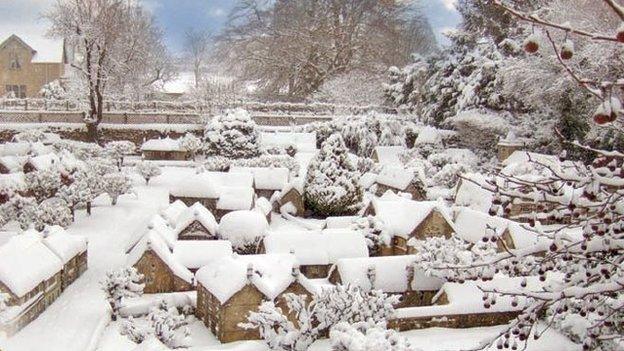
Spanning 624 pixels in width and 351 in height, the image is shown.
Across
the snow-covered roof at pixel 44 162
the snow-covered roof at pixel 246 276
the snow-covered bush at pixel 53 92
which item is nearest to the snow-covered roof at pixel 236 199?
the snow-covered roof at pixel 246 276

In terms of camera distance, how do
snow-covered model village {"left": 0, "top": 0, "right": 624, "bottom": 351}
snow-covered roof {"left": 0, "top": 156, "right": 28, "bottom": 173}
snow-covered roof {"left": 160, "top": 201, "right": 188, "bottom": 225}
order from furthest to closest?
snow-covered roof {"left": 0, "top": 156, "right": 28, "bottom": 173} → snow-covered roof {"left": 160, "top": 201, "right": 188, "bottom": 225} → snow-covered model village {"left": 0, "top": 0, "right": 624, "bottom": 351}

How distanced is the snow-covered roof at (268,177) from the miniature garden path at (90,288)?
496cm

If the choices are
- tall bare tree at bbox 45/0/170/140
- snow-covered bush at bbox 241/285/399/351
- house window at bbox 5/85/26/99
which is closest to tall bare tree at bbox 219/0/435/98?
tall bare tree at bbox 45/0/170/140

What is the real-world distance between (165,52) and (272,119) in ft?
89.9

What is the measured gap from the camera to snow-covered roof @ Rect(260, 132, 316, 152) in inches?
1665

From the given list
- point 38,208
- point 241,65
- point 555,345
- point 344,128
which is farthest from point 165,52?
point 555,345

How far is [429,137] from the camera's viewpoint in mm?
43719

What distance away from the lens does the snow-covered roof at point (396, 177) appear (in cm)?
3297

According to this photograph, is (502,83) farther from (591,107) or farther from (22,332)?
(22,332)

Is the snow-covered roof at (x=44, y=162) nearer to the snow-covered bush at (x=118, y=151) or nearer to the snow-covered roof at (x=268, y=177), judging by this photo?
the snow-covered bush at (x=118, y=151)

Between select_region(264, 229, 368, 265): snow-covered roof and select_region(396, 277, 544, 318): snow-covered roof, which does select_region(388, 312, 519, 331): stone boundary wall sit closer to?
select_region(396, 277, 544, 318): snow-covered roof

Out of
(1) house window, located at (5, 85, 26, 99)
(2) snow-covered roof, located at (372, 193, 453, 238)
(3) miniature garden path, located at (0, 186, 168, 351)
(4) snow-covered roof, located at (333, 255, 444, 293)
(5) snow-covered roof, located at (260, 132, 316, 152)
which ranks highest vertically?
(1) house window, located at (5, 85, 26, 99)

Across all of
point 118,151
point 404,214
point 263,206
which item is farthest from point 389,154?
point 118,151

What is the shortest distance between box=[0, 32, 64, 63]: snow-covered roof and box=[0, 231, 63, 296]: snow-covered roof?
4368 cm
